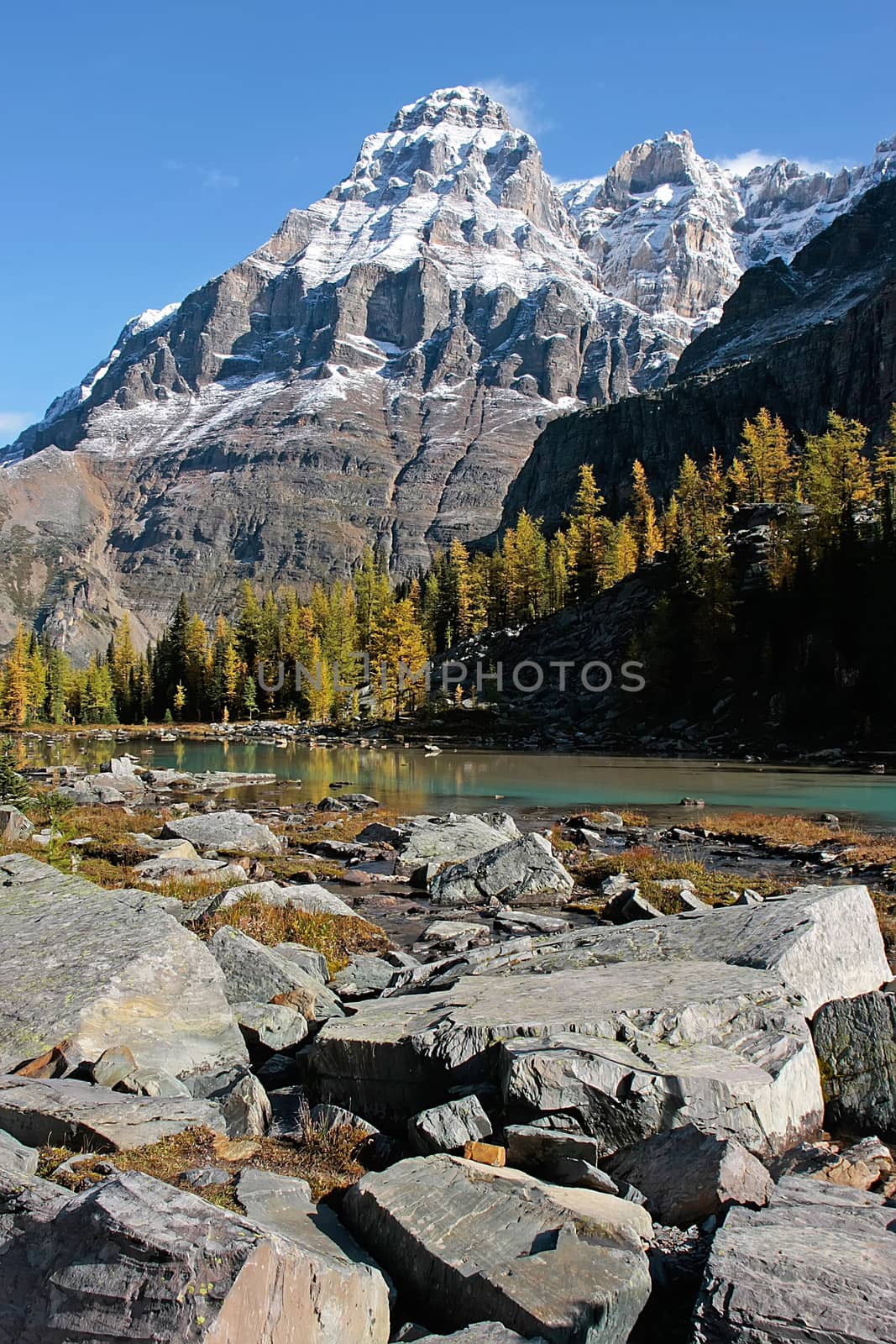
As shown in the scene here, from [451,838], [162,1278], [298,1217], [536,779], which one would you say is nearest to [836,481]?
[536,779]

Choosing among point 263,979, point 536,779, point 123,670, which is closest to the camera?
point 263,979

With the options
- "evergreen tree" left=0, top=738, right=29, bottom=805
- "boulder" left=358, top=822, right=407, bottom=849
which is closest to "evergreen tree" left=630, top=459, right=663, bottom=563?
"boulder" left=358, top=822, right=407, bottom=849

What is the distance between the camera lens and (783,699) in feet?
206

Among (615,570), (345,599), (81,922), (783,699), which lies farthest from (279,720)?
(81,922)

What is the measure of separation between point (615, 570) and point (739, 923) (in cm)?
9055

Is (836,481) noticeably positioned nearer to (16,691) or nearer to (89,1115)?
(89,1115)

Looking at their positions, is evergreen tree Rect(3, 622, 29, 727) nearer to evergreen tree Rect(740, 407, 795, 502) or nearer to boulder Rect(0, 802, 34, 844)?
evergreen tree Rect(740, 407, 795, 502)

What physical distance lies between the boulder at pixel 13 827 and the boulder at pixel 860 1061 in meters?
16.7

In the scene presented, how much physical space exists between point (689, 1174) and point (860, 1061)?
2.72 meters

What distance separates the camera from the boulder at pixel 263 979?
31.4ft

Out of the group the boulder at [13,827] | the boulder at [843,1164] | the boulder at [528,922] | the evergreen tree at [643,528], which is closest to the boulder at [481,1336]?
the boulder at [843,1164]

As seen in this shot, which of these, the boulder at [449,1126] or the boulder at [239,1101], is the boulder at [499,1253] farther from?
the boulder at [239,1101]

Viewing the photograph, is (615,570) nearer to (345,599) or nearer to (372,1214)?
(345,599)

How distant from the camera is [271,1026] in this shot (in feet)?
28.5
